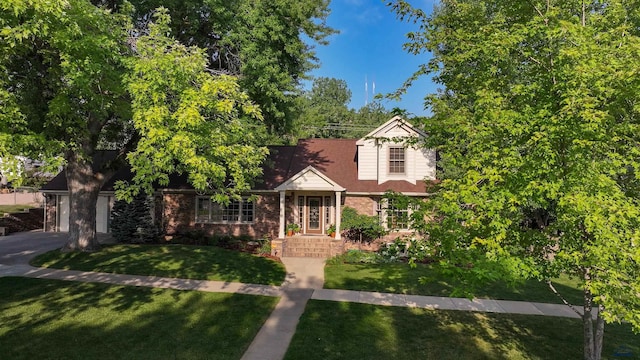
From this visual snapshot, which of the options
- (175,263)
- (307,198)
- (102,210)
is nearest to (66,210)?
(102,210)

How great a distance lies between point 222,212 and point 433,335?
15.0 meters

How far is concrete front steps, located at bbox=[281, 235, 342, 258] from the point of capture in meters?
18.3

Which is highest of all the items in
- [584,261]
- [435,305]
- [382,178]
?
[382,178]

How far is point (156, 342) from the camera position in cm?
815

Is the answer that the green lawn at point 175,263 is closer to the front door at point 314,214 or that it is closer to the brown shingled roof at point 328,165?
the front door at point 314,214

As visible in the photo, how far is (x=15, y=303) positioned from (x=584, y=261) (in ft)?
43.1

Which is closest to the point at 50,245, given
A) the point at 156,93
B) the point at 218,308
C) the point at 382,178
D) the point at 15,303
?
the point at 15,303

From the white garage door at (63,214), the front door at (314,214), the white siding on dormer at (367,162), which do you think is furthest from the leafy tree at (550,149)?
the white garage door at (63,214)

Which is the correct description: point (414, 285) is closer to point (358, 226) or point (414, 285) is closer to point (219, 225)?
point (358, 226)

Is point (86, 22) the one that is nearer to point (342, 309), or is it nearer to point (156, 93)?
point (156, 93)

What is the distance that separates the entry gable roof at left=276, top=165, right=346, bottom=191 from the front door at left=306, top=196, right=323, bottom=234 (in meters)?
2.06

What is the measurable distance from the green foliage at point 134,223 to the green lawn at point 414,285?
10.5 metres

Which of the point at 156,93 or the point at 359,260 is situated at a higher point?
the point at 156,93

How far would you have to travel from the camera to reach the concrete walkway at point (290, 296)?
9711 millimetres
